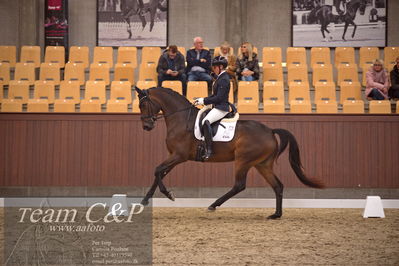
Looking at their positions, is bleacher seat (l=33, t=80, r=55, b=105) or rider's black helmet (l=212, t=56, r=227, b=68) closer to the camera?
rider's black helmet (l=212, t=56, r=227, b=68)

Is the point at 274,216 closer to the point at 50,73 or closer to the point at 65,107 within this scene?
the point at 65,107

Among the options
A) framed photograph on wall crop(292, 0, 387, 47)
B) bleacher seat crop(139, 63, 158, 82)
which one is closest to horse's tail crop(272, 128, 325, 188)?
bleacher seat crop(139, 63, 158, 82)

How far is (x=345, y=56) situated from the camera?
49.5 ft

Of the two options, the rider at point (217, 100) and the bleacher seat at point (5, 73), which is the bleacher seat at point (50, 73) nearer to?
the bleacher seat at point (5, 73)

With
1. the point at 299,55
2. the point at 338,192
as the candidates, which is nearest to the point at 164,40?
the point at 299,55

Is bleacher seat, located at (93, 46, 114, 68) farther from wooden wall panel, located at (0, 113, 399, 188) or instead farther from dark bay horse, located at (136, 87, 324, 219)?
dark bay horse, located at (136, 87, 324, 219)

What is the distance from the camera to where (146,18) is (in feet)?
54.4

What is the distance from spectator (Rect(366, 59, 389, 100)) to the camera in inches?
494

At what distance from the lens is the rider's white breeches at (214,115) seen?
9.05m

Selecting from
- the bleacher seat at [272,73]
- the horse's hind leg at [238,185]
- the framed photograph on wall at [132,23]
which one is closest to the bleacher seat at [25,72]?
the framed photograph on wall at [132,23]

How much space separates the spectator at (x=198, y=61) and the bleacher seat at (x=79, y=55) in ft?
10.4

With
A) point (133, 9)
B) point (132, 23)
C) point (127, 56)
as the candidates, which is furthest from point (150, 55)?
point (133, 9)

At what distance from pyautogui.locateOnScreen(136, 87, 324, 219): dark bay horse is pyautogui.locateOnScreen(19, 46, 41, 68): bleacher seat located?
6690 mm

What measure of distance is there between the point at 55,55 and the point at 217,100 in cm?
728
